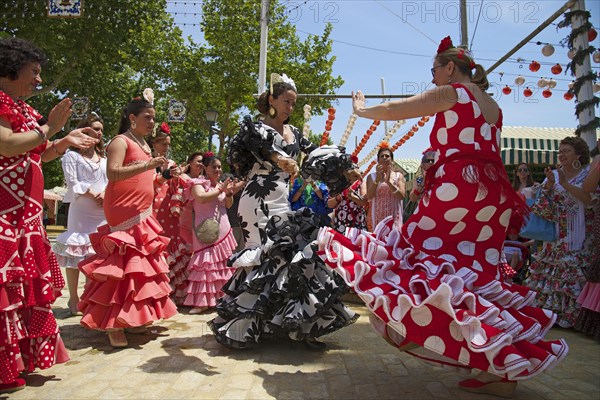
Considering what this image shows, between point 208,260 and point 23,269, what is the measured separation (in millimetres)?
2965

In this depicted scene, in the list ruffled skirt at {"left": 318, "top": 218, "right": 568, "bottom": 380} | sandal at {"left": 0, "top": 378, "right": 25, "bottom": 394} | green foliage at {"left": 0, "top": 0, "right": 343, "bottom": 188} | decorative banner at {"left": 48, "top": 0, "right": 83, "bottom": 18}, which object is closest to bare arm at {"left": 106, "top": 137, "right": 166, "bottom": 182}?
sandal at {"left": 0, "top": 378, "right": 25, "bottom": 394}

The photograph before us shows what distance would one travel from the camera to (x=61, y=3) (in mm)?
10547

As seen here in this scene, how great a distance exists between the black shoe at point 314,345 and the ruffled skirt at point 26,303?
1840 millimetres

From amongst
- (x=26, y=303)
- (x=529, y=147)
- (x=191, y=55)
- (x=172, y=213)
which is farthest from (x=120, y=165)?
(x=191, y=55)

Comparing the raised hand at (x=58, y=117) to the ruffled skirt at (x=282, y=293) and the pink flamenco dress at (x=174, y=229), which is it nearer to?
the ruffled skirt at (x=282, y=293)

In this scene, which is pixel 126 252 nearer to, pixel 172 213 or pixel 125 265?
pixel 125 265

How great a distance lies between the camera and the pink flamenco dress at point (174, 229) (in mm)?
6117

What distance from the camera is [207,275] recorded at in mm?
5824

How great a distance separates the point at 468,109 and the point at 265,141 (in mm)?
1695

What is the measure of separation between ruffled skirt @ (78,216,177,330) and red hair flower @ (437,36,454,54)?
2871mm

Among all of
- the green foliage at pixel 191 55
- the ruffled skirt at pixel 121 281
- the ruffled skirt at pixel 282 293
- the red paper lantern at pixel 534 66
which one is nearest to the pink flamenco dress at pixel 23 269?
the ruffled skirt at pixel 121 281

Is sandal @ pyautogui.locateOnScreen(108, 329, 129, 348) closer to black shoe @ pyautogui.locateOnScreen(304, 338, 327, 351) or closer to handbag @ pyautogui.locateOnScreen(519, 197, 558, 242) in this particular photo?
black shoe @ pyautogui.locateOnScreen(304, 338, 327, 351)

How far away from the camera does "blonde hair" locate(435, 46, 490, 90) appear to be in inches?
127

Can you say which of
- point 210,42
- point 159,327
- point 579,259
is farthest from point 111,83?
point 579,259
